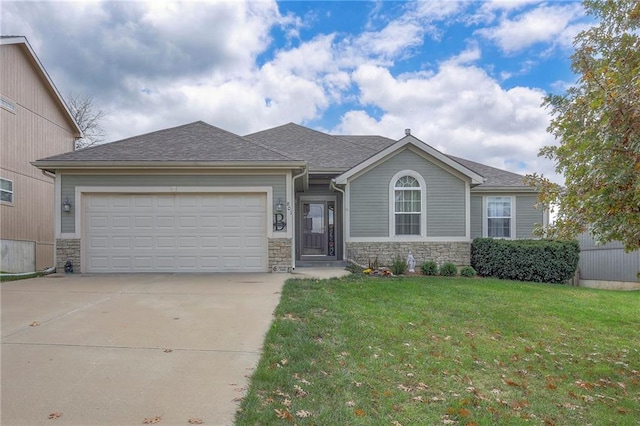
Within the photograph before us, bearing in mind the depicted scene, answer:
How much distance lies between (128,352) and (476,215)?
1279cm

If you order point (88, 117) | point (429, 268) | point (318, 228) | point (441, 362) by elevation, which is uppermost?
point (88, 117)

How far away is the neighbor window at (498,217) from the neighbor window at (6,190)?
1685cm

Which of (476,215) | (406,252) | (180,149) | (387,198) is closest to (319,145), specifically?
(387,198)

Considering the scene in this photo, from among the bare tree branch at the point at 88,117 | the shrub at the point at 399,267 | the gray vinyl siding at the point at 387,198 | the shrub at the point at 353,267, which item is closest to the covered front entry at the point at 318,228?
the gray vinyl siding at the point at 387,198

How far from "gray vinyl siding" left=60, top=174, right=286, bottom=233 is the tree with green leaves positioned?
671cm

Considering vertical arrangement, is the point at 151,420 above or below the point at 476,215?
below

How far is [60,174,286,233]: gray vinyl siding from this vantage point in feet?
34.9

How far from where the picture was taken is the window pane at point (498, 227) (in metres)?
14.4

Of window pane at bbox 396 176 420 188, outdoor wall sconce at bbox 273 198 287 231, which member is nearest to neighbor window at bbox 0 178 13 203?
outdoor wall sconce at bbox 273 198 287 231

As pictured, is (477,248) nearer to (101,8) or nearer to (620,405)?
(620,405)

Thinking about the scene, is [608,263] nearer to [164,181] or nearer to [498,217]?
[498,217]

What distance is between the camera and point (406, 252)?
500 inches

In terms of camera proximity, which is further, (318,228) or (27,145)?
(318,228)

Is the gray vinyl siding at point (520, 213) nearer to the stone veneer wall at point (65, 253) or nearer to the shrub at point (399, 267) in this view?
the shrub at point (399, 267)
